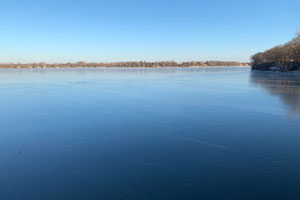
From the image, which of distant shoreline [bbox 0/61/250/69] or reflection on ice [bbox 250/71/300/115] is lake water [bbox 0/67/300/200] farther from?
distant shoreline [bbox 0/61/250/69]

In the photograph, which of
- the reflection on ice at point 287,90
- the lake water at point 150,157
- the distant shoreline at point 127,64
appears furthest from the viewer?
the distant shoreline at point 127,64

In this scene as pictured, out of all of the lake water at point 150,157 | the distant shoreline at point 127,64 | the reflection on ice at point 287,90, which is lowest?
the lake water at point 150,157

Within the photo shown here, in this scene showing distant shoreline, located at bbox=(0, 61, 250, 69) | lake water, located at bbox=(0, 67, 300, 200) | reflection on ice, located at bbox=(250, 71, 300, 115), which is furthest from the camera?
distant shoreline, located at bbox=(0, 61, 250, 69)

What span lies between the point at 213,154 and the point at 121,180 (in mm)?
2046

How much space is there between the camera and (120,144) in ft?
15.2

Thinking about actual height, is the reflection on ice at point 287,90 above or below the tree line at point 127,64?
below

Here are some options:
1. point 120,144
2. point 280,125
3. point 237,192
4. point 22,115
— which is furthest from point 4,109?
point 280,125

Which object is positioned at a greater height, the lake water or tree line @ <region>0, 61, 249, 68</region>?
tree line @ <region>0, 61, 249, 68</region>

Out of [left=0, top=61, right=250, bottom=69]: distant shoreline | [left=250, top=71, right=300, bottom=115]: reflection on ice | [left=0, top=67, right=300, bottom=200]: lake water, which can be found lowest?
[left=0, top=67, right=300, bottom=200]: lake water

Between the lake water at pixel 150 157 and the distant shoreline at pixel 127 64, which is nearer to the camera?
the lake water at pixel 150 157

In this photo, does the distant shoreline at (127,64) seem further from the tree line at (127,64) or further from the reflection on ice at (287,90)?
the reflection on ice at (287,90)

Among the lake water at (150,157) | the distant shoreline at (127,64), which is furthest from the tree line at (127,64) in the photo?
the lake water at (150,157)

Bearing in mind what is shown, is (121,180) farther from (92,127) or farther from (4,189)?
(92,127)

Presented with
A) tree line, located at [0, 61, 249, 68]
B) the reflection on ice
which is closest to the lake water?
the reflection on ice
